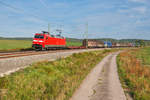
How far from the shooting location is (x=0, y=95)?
6.89 metres

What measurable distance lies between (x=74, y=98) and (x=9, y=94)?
10.6 feet

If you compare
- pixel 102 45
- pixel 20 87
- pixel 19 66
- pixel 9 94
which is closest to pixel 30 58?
pixel 19 66

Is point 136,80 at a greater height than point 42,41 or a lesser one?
lesser

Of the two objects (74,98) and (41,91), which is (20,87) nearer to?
(41,91)

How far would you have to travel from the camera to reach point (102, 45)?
263 feet

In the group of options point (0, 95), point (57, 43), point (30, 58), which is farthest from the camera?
point (57, 43)

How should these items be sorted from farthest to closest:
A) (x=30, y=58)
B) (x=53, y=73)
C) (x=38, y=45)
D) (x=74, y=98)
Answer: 1. (x=38, y=45)
2. (x=30, y=58)
3. (x=53, y=73)
4. (x=74, y=98)

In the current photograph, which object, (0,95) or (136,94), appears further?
(136,94)

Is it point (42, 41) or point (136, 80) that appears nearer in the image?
point (136, 80)

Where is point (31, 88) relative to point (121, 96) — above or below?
above

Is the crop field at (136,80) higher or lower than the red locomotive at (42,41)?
lower

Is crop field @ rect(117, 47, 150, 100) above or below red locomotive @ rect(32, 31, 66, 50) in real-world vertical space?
below

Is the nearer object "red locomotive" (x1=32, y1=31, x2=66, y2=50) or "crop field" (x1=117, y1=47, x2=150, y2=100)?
"crop field" (x1=117, y1=47, x2=150, y2=100)

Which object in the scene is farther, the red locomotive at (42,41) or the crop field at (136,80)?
the red locomotive at (42,41)
